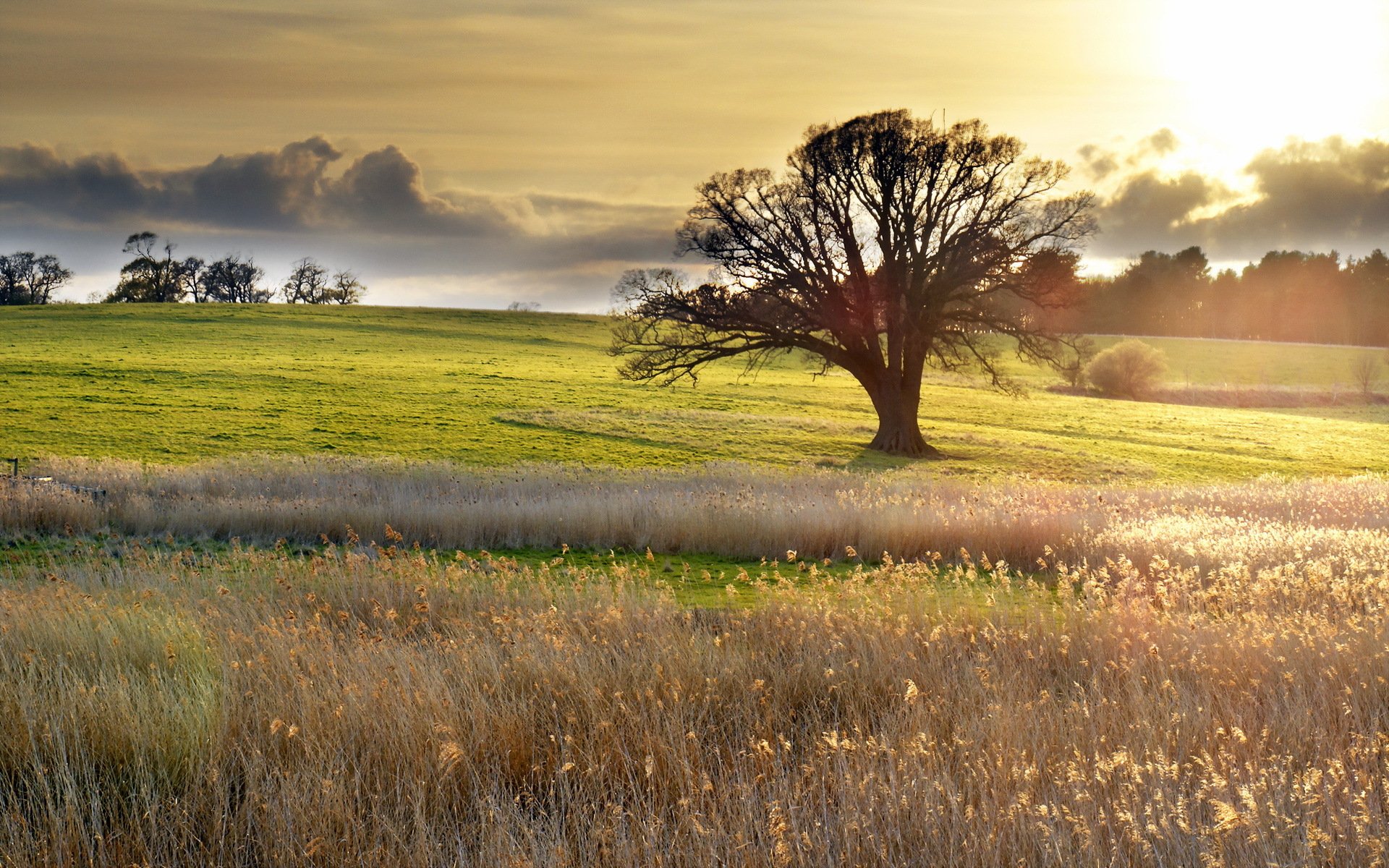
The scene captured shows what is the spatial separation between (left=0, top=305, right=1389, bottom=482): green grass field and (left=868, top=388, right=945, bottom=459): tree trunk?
4.63 ft

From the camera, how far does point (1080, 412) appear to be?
49.1 m

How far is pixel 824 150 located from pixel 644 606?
82.1 feet

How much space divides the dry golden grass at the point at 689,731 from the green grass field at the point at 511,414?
2060cm

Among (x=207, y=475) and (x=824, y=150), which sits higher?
(x=824, y=150)

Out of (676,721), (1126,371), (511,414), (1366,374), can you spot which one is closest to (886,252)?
(511,414)

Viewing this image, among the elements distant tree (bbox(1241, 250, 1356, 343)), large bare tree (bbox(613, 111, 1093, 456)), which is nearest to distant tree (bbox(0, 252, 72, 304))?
large bare tree (bbox(613, 111, 1093, 456))

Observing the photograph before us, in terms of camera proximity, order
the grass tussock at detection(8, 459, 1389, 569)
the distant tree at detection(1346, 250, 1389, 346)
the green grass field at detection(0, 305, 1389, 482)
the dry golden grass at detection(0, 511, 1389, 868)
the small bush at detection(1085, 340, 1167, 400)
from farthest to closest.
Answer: the distant tree at detection(1346, 250, 1389, 346), the small bush at detection(1085, 340, 1167, 400), the green grass field at detection(0, 305, 1389, 482), the grass tussock at detection(8, 459, 1389, 569), the dry golden grass at detection(0, 511, 1389, 868)

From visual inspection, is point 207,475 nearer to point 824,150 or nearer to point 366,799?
point 366,799

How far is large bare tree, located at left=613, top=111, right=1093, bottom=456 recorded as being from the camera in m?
31.2

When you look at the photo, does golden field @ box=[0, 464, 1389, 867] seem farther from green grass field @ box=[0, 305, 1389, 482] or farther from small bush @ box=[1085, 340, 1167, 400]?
small bush @ box=[1085, 340, 1167, 400]

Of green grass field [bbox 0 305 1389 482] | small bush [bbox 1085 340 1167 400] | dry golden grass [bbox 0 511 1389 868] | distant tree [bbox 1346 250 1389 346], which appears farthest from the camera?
distant tree [bbox 1346 250 1389 346]

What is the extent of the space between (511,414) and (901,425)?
14939 millimetres

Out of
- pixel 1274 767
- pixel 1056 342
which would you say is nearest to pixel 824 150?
pixel 1056 342

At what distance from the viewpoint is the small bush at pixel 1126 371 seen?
64250 mm
